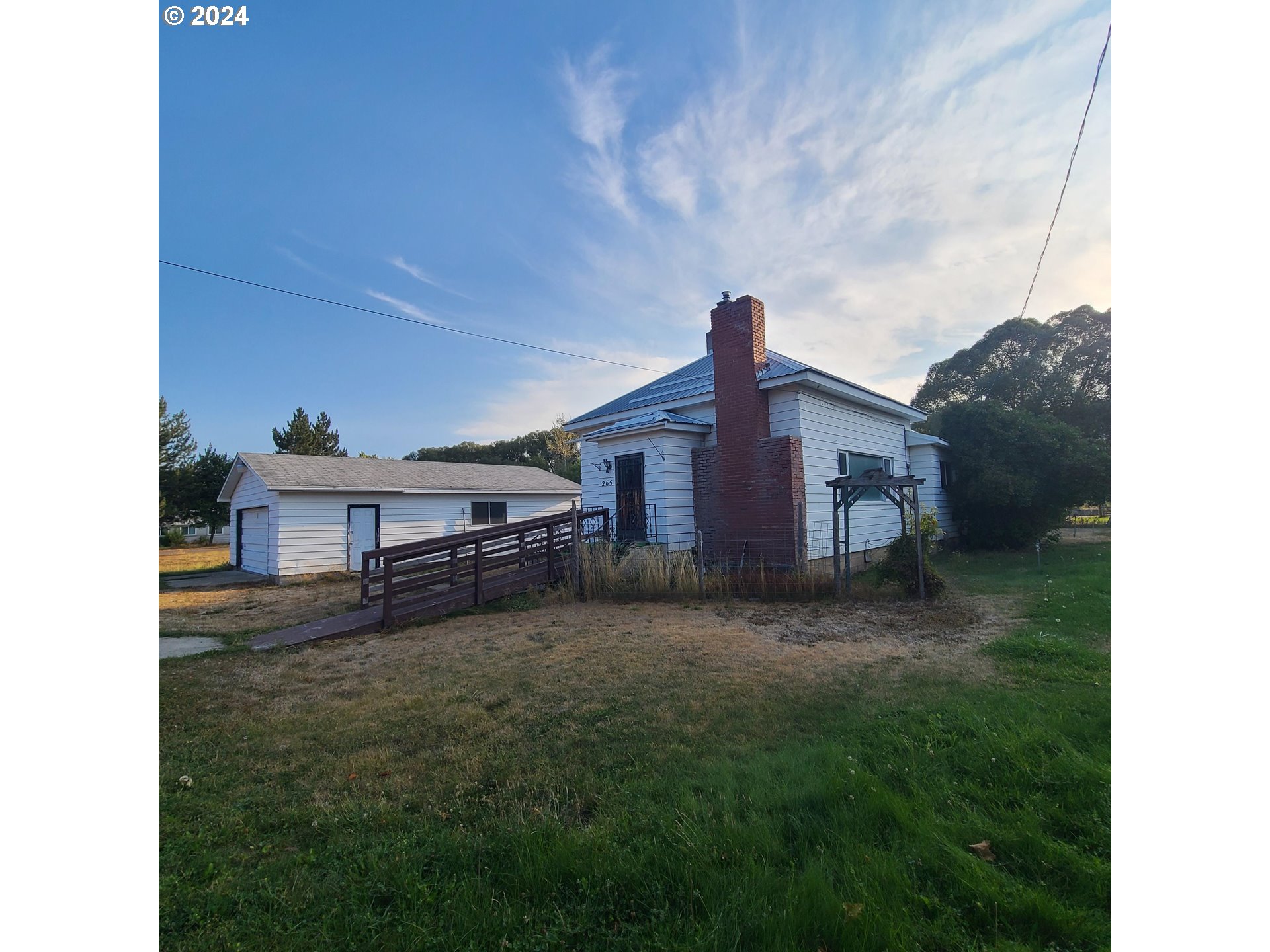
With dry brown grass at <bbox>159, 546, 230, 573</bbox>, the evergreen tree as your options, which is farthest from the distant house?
the evergreen tree

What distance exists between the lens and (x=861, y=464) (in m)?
12.2

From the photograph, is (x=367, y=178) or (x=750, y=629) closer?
(x=367, y=178)

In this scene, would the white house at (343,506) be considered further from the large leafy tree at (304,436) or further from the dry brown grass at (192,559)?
the large leafy tree at (304,436)

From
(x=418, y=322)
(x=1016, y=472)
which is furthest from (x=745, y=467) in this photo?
(x=1016, y=472)

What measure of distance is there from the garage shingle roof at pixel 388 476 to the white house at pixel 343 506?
1.4 inches

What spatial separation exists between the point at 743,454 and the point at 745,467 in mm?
261

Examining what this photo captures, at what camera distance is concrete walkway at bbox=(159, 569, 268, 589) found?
549 inches

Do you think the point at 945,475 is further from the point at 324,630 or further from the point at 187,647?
the point at 187,647

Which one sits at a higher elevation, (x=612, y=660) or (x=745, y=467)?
(x=745, y=467)

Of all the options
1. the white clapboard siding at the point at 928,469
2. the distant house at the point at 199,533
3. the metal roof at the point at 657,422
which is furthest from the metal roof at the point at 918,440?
the distant house at the point at 199,533
